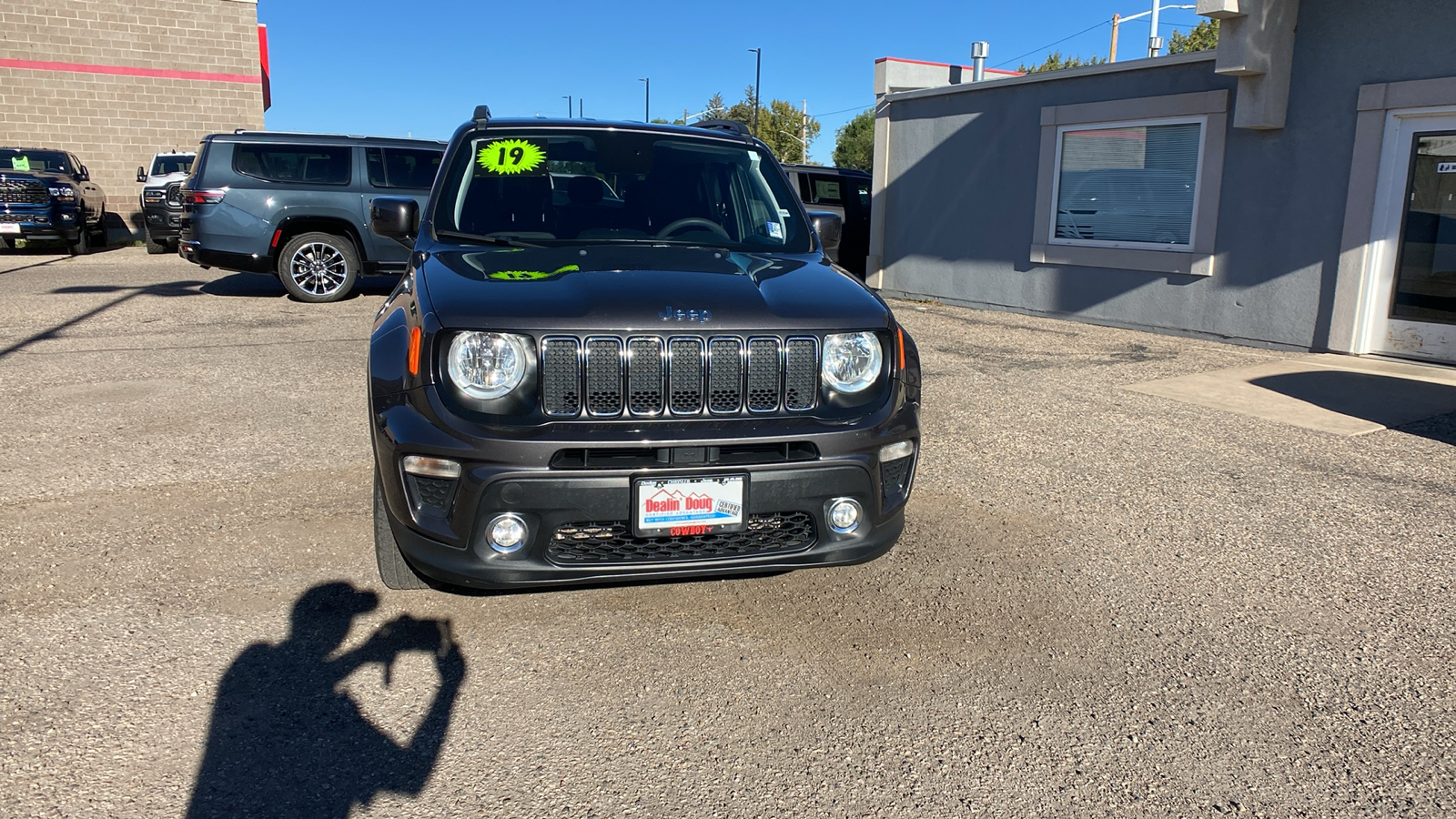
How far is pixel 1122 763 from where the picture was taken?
2.79 metres

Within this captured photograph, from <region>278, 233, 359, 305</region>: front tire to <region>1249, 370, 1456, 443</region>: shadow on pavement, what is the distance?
9.98 metres

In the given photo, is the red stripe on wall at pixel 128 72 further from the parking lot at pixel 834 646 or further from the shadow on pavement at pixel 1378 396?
the shadow on pavement at pixel 1378 396

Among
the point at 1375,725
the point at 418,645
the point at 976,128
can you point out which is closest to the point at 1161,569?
the point at 1375,725

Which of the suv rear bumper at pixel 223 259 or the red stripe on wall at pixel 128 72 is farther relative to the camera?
the red stripe on wall at pixel 128 72

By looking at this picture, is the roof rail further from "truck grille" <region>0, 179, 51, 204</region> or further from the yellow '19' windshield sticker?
"truck grille" <region>0, 179, 51, 204</region>

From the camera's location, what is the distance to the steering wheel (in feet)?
14.4

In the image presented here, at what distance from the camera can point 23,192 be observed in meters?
17.3

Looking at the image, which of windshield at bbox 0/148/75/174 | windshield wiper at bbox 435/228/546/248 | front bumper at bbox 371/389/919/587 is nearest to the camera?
front bumper at bbox 371/389/919/587

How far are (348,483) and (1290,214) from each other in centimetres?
894

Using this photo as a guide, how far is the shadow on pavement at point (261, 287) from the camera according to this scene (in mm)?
13523

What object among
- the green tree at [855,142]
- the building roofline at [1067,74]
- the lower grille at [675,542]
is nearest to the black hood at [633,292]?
the lower grille at [675,542]

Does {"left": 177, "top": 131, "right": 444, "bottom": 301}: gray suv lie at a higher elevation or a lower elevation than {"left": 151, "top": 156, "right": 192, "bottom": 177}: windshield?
lower

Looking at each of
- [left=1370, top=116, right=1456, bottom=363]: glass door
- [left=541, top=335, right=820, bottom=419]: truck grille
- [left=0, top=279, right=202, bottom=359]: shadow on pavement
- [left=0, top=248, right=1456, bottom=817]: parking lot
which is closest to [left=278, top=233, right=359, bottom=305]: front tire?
[left=0, top=279, right=202, bottom=359]: shadow on pavement

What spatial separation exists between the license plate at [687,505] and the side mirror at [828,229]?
1.88 metres
